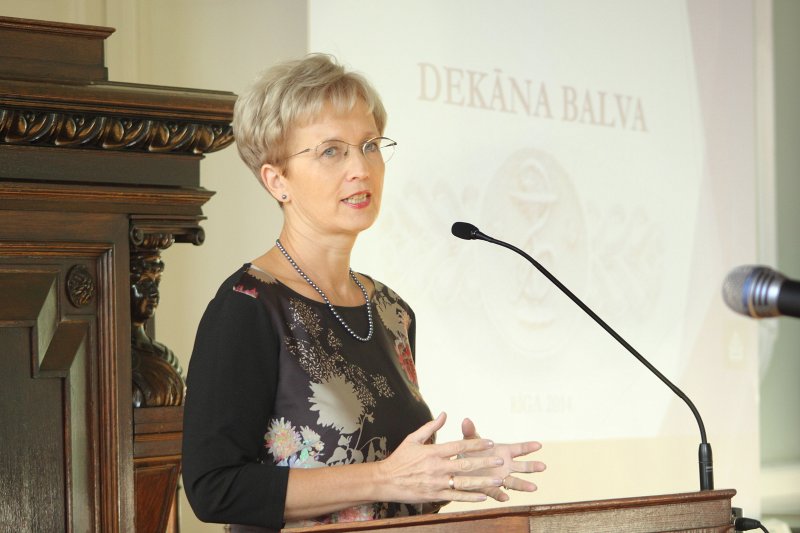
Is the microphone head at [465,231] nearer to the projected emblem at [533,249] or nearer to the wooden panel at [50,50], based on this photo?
the wooden panel at [50,50]

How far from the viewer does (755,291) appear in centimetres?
81

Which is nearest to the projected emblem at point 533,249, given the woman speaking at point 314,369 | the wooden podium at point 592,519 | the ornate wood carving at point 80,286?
the woman speaking at point 314,369

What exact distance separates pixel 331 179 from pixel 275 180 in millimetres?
113

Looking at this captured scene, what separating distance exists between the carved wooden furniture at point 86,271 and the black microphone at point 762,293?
1.04 m

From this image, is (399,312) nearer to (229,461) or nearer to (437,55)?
(229,461)

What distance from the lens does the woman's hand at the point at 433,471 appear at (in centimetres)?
146

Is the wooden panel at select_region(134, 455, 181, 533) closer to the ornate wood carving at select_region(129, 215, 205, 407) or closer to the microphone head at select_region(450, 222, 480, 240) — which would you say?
the ornate wood carving at select_region(129, 215, 205, 407)

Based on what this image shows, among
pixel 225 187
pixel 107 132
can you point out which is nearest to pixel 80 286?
pixel 107 132

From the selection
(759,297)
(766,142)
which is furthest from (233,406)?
(766,142)

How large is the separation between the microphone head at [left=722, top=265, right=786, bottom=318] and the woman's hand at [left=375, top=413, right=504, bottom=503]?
26.4 inches

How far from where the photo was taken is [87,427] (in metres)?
1.64

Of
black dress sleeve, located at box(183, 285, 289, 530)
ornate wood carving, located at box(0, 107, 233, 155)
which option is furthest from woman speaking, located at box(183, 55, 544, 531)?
ornate wood carving, located at box(0, 107, 233, 155)

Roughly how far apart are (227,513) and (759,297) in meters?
0.95

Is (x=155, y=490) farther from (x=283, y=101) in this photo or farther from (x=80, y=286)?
(x=283, y=101)
